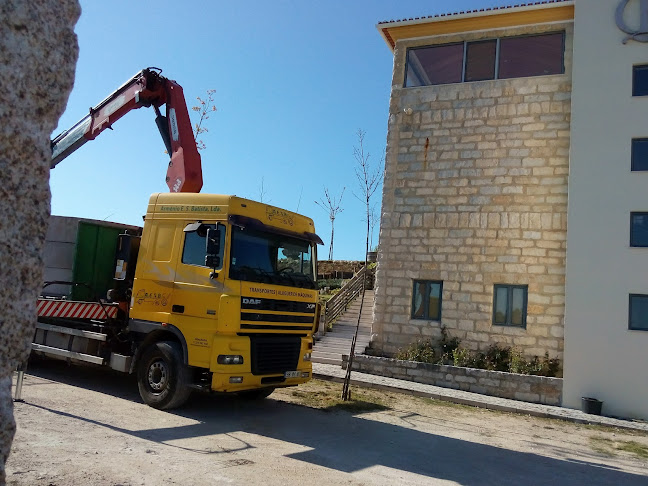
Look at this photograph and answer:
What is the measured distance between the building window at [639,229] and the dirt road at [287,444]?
453 cm

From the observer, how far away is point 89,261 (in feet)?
33.4

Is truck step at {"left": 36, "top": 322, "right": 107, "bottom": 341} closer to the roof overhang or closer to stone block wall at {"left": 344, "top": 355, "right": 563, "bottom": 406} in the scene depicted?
stone block wall at {"left": 344, "top": 355, "right": 563, "bottom": 406}

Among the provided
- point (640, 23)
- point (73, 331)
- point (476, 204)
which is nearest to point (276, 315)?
point (73, 331)

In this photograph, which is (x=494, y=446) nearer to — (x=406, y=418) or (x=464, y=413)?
(x=406, y=418)

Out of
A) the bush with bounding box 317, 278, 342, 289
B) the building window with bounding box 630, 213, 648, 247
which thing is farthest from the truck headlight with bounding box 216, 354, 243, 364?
the bush with bounding box 317, 278, 342, 289

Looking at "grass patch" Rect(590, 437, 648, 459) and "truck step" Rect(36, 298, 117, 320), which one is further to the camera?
"truck step" Rect(36, 298, 117, 320)

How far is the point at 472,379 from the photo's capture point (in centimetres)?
1310

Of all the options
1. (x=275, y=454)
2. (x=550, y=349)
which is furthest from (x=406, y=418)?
(x=550, y=349)

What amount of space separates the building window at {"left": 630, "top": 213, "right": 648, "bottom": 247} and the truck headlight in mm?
9765

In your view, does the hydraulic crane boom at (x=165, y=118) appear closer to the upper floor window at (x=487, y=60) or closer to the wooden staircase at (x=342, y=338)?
the wooden staircase at (x=342, y=338)

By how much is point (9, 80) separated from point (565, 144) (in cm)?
1457

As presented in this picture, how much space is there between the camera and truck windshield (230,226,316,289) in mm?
8258

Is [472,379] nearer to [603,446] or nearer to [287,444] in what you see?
[603,446]

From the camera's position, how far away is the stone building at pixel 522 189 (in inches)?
498
